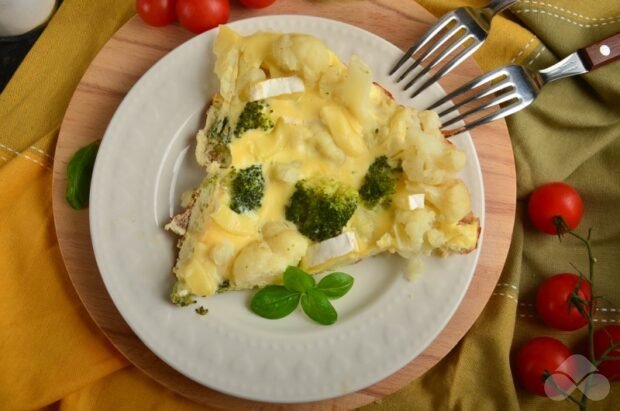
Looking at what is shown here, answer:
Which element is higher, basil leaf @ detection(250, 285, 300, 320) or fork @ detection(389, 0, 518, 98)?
fork @ detection(389, 0, 518, 98)

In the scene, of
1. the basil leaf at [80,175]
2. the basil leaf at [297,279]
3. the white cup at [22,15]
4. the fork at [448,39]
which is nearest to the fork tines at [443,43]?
the fork at [448,39]

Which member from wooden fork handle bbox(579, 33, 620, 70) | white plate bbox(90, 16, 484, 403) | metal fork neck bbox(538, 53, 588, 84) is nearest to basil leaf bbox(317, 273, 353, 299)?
white plate bbox(90, 16, 484, 403)

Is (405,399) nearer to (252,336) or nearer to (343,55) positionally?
(252,336)

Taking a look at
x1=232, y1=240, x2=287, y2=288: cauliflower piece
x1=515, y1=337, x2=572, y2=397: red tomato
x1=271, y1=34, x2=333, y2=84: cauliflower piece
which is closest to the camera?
x1=232, y1=240, x2=287, y2=288: cauliflower piece

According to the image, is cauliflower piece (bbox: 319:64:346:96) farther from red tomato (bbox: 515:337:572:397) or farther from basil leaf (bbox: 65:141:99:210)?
red tomato (bbox: 515:337:572:397)

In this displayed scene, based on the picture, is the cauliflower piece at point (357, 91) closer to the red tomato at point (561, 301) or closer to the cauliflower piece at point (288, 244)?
the cauliflower piece at point (288, 244)
